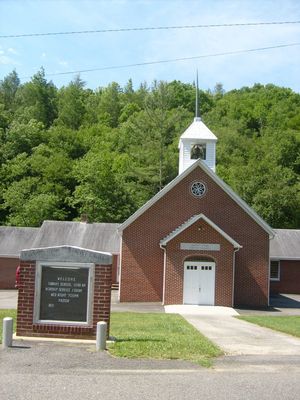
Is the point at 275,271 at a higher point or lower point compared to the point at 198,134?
lower

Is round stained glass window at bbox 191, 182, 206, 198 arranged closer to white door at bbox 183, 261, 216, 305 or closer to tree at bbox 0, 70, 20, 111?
white door at bbox 183, 261, 216, 305

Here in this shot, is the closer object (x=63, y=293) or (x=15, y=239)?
(x=63, y=293)

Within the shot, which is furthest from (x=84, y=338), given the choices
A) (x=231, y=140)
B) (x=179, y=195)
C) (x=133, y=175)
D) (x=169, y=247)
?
(x=231, y=140)

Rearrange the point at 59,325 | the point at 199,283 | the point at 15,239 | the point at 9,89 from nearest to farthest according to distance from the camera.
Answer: the point at 59,325 → the point at 199,283 → the point at 15,239 → the point at 9,89

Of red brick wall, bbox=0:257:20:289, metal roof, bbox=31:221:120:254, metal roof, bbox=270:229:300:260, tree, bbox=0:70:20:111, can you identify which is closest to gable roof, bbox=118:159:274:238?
metal roof, bbox=270:229:300:260

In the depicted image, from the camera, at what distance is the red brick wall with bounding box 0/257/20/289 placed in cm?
3981

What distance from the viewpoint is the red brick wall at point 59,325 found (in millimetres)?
11898

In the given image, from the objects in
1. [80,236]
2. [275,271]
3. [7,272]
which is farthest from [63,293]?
[275,271]

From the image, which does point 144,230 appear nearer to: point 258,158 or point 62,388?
point 62,388

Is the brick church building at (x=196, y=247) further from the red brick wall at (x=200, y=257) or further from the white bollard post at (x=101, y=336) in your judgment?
the white bollard post at (x=101, y=336)

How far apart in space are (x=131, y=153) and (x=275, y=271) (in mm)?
31383

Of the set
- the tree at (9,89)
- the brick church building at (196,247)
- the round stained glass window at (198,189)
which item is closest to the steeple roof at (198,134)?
the brick church building at (196,247)

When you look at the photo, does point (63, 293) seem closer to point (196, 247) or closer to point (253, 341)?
point (253, 341)

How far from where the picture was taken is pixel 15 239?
41.9m
